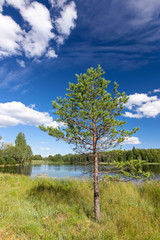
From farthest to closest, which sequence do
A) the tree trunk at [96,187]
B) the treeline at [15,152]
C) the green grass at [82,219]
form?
the treeline at [15,152] < the tree trunk at [96,187] < the green grass at [82,219]

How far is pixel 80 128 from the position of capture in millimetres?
6141

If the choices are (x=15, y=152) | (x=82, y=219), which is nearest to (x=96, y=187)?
(x=82, y=219)

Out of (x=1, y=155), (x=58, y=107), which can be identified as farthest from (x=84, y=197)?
(x=1, y=155)

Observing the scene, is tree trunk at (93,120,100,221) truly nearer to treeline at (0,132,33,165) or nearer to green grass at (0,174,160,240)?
green grass at (0,174,160,240)

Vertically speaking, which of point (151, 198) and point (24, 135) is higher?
point (24, 135)

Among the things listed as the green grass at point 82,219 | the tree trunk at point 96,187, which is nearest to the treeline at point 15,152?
the green grass at point 82,219

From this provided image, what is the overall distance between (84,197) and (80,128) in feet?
14.0

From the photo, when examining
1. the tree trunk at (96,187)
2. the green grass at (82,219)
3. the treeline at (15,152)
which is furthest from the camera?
the treeline at (15,152)

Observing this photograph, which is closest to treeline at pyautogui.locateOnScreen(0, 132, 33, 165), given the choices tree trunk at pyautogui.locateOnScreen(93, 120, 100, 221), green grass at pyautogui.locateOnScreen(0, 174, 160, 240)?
green grass at pyautogui.locateOnScreen(0, 174, 160, 240)

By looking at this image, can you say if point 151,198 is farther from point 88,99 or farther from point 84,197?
point 88,99

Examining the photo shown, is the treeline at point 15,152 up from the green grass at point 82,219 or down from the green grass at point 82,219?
up

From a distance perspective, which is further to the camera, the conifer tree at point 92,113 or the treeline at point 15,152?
the treeline at point 15,152

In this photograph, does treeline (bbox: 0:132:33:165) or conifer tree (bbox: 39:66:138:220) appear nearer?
conifer tree (bbox: 39:66:138:220)

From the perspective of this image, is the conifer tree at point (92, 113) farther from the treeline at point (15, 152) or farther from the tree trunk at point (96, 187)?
the treeline at point (15, 152)
